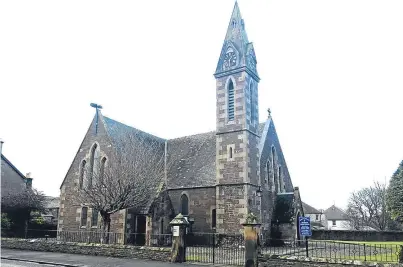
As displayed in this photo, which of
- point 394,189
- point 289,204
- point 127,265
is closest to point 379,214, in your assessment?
point 289,204

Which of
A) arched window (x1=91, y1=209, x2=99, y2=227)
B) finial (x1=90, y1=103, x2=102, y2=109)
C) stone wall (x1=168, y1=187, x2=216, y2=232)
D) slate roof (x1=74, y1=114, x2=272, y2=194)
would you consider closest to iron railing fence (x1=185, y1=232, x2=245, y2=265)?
stone wall (x1=168, y1=187, x2=216, y2=232)

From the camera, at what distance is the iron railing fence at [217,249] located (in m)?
18.0

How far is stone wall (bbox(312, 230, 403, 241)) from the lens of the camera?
140ft

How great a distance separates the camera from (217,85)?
28359 mm

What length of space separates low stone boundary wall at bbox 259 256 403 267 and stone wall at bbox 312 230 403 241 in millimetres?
32112

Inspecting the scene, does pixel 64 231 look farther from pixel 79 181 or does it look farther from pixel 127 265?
pixel 127 265

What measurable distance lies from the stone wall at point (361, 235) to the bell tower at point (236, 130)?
2211 cm

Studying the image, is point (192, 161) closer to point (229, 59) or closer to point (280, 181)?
point (280, 181)

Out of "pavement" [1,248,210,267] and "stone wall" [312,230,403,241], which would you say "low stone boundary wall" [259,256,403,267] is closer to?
"pavement" [1,248,210,267]

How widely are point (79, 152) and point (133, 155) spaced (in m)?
6.13

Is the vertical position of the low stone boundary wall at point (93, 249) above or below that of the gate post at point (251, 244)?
below

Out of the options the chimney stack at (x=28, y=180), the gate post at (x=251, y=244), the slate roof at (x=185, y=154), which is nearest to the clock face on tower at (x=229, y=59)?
the slate roof at (x=185, y=154)

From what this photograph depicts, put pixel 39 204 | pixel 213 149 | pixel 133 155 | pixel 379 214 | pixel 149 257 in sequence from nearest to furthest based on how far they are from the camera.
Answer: pixel 149 257 → pixel 133 155 → pixel 213 149 → pixel 39 204 → pixel 379 214

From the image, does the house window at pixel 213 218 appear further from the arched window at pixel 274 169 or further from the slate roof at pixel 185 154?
the arched window at pixel 274 169
